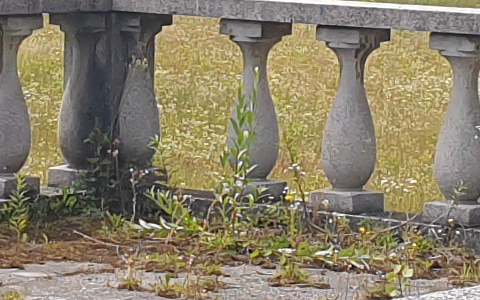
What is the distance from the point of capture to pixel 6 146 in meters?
6.57

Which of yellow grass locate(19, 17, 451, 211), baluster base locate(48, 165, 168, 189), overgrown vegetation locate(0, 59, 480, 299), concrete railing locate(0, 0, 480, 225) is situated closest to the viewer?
overgrown vegetation locate(0, 59, 480, 299)

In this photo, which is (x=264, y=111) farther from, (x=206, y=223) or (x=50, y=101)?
(x=50, y=101)

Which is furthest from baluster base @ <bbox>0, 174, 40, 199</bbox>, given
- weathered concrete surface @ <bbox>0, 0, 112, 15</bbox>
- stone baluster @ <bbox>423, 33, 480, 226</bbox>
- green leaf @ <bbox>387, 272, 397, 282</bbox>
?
green leaf @ <bbox>387, 272, 397, 282</bbox>

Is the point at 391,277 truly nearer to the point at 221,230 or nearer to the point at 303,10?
the point at 221,230

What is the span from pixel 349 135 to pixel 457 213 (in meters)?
0.57

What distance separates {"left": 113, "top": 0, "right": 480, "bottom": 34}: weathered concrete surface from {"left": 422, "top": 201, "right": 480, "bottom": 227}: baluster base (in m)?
0.70

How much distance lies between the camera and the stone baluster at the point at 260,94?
21.8ft

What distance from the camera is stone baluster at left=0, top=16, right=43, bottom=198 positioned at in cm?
654

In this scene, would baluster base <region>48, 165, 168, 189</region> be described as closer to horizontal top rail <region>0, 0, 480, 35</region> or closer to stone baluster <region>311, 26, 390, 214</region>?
horizontal top rail <region>0, 0, 480, 35</region>

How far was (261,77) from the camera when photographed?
21.9 feet

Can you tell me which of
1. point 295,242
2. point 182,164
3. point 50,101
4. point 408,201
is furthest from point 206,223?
point 50,101

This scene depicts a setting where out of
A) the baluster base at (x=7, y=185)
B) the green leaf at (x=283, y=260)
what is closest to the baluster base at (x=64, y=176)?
the baluster base at (x=7, y=185)

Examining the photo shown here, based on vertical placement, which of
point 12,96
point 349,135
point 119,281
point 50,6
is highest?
point 50,6

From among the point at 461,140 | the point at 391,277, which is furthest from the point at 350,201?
the point at 391,277
